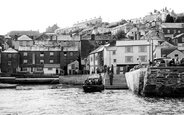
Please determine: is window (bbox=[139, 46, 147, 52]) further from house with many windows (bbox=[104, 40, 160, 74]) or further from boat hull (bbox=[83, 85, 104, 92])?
boat hull (bbox=[83, 85, 104, 92])

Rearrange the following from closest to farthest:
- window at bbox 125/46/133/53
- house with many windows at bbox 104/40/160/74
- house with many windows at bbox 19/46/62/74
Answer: house with many windows at bbox 104/40/160/74 < window at bbox 125/46/133/53 < house with many windows at bbox 19/46/62/74

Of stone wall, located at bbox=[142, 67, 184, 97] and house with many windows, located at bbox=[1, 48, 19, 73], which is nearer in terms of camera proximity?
stone wall, located at bbox=[142, 67, 184, 97]

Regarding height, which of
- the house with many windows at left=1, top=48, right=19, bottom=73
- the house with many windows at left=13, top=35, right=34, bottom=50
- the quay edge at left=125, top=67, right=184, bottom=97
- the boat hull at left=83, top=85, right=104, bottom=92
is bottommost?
the boat hull at left=83, top=85, right=104, bottom=92

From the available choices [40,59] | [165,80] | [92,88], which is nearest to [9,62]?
[40,59]

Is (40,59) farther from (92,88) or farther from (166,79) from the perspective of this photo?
(166,79)

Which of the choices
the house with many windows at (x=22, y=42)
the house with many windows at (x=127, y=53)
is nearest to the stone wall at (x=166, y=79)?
the house with many windows at (x=127, y=53)

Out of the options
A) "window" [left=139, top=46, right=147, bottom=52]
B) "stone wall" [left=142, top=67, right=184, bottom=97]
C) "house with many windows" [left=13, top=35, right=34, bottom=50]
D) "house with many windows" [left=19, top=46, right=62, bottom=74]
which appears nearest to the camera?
"stone wall" [left=142, top=67, right=184, bottom=97]

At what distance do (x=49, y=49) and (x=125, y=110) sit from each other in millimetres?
78843

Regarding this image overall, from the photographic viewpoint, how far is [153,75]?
115 ft

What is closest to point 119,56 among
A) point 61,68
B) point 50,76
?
point 50,76

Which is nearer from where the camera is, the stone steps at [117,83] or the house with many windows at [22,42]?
the stone steps at [117,83]

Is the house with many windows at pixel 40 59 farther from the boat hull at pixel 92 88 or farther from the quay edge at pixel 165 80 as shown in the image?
the quay edge at pixel 165 80

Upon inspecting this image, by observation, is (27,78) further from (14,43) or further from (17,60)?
(14,43)

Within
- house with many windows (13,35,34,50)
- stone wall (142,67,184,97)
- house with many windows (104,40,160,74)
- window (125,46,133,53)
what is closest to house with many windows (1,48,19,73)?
house with many windows (13,35,34,50)
